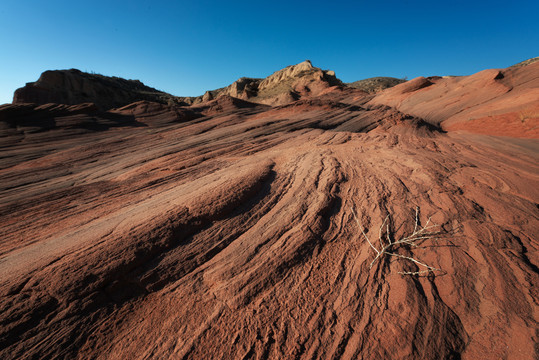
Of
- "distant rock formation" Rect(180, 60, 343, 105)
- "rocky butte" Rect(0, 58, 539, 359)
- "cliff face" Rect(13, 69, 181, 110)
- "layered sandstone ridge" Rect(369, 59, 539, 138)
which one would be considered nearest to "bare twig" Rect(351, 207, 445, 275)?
"rocky butte" Rect(0, 58, 539, 359)

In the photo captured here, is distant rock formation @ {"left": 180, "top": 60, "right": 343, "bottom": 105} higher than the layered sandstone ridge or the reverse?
higher

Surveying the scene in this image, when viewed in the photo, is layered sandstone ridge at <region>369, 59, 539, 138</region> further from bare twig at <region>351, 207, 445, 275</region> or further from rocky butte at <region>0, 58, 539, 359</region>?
bare twig at <region>351, 207, 445, 275</region>

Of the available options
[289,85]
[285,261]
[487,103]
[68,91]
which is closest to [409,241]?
[285,261]

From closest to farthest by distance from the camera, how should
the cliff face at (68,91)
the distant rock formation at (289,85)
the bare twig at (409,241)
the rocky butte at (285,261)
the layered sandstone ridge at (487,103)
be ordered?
1. the rocky butte at (285,261)
2. the bare twig at (409,241)
3. the layered sandstone ridge at (487,103)
4. the cliff face at (68,91)
5. the distant rock formation at (289,85)

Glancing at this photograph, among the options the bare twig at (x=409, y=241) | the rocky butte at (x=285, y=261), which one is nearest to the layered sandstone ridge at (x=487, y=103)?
the rocky butte at (x=285, y=261)

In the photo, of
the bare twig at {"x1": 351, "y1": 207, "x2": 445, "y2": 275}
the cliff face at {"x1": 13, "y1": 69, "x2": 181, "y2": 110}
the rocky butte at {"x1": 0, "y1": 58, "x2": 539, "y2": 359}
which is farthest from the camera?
the cliff face at {"x1": 13, "y1": 69, "x2": 181, "y2": 110}

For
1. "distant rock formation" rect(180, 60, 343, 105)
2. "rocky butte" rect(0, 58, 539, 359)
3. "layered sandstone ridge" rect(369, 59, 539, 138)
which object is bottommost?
"rocky butte" rect(0, 58, 539, 359)

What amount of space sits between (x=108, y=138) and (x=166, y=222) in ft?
40.0

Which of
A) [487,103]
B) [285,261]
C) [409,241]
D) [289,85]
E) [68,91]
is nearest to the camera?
[285,261]

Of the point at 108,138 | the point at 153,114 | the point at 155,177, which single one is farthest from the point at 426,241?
the point at 153,114

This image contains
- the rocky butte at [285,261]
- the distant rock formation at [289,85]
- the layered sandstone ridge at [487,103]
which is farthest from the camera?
the distant rock formation at [289,85]

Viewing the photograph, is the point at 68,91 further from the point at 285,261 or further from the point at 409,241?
the point at 409,241

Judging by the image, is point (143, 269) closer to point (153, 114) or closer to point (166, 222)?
point (166, 222)

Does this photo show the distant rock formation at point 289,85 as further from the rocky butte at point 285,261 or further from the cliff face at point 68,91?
the rocky butte at point 285,261
